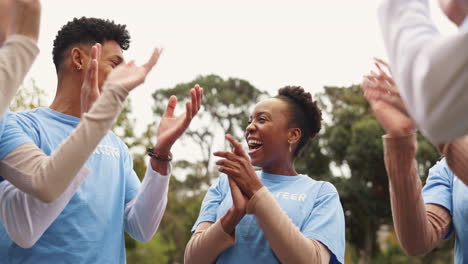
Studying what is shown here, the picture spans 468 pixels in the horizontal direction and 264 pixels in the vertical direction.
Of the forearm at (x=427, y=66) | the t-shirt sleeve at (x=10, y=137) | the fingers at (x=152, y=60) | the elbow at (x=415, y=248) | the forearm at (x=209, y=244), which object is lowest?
the forearm at (x=209, y=244)

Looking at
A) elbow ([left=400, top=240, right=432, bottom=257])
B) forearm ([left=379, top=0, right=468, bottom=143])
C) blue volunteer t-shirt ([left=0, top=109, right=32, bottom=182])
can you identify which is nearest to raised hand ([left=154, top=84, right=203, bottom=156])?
blue volunteer t-shirt ([left=0, top=109, right=32, bottom=182])

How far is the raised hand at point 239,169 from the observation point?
3043 mm

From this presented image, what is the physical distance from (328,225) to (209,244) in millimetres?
682

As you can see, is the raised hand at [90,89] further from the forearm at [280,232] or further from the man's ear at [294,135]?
the man's ear at [294,135]

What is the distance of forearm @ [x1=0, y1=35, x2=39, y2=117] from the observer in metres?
2.00

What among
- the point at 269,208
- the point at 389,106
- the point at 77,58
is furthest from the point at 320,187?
the point at 77,58

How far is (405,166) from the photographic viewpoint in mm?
2346

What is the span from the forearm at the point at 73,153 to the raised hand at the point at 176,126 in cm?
85

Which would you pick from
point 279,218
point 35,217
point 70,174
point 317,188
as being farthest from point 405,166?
point 35,217

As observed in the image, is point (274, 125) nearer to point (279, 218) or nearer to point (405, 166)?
point (279, 218)

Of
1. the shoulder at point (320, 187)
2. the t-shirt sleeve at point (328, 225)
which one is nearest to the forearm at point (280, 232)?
the t-shirt sleeve at point (328, 225)

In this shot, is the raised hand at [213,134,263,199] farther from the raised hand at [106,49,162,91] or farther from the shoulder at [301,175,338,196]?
the raised hand at [106,49,162,91]

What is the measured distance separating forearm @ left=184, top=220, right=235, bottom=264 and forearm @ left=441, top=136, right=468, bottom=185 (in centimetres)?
139

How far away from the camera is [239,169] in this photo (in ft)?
10.0
